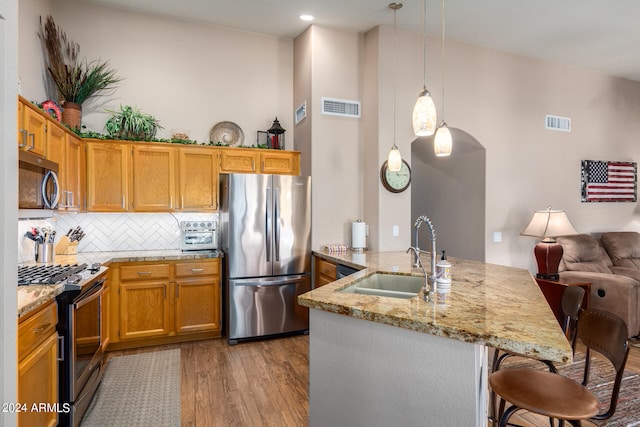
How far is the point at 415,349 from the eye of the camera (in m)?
1.56

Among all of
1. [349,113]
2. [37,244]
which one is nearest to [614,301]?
[349,113]

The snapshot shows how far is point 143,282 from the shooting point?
3.69 m

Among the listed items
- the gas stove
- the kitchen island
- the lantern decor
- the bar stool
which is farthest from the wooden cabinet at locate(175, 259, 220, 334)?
the bar stool

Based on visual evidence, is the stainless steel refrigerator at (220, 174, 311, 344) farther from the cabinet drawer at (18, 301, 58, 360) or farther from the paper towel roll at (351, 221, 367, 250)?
the cabinet drawer at (18, 301, 58, 360)

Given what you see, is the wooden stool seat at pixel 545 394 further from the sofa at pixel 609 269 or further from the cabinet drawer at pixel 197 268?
the sofa at pixel 609 269

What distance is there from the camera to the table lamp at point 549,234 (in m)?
4.24

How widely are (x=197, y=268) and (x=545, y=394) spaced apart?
10.6ft

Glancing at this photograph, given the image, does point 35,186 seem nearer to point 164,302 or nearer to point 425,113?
point 164,302

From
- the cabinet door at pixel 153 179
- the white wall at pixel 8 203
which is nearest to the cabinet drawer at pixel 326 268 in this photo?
the cabinet door at pixel 153 179

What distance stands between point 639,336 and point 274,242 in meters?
4.15

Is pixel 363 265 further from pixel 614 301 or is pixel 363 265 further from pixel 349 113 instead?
pixel 614 301

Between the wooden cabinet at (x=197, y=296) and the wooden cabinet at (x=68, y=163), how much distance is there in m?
1.14

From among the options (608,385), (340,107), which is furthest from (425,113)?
(608,385)

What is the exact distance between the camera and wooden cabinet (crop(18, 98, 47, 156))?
94.5 inches
